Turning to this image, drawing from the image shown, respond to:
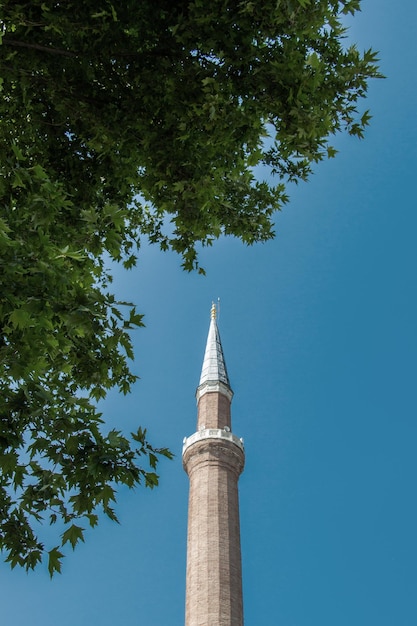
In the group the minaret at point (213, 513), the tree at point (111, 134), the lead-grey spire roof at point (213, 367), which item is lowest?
the tree at point (111, 134)

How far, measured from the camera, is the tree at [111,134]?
4688 mm

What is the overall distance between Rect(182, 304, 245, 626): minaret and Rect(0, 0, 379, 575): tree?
1909cm

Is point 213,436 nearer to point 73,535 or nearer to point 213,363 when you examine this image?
point 213,363

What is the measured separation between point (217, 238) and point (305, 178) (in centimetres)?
130

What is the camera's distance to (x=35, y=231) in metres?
4.68

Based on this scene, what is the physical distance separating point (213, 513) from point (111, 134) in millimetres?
21881

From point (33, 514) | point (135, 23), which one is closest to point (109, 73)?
point (135, 23)

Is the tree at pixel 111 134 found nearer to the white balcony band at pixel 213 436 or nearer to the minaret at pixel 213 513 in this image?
the minaret at pixel 213 513

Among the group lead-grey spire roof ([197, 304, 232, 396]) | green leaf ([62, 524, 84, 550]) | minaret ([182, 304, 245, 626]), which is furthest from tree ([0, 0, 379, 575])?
lead-grey spire roof ([197, 304, 232, 396])

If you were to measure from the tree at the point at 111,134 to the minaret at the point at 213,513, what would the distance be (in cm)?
1909

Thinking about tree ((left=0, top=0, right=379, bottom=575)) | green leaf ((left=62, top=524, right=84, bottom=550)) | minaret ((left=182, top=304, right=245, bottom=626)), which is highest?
minaret ((left=182, top=304, right=245, bottom=626))

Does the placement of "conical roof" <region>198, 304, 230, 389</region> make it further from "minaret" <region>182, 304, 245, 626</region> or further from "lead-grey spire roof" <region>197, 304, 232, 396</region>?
"minaret" <region>182, 304, 245, 626</region>

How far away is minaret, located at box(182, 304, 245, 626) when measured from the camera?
23641mm

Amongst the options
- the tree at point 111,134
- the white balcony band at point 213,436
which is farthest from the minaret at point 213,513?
the tree at point 111,134
